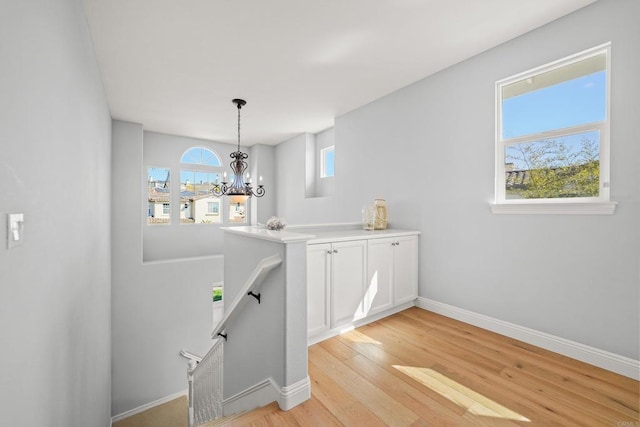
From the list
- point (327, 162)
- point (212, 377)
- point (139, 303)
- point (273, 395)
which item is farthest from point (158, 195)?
point (273, 395)

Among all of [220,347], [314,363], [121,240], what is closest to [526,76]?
[314,363]

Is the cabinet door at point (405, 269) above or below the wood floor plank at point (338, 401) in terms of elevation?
above

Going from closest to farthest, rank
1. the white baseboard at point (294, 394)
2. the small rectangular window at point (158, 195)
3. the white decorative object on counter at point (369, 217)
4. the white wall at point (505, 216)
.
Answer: the white baseboard at point (294, 394)
the white wall at point (505, 216)
the white decorative object on counter at point (369, 217)
the small rectangular window at point (158, 195)

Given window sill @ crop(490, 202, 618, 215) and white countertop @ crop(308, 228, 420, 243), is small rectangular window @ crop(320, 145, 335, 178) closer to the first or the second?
white countertop @ crop(308, 228, 420, 243)

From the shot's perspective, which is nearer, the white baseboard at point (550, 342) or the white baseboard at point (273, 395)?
the white baseboard at point (273, 395)

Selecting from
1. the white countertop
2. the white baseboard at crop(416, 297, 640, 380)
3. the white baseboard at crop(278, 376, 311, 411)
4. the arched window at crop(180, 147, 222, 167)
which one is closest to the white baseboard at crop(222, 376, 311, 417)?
the white baseboard at crop(278, 376, 311, 411)

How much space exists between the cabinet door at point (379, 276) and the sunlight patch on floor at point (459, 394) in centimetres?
73

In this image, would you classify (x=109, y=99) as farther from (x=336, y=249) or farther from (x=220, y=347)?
(x=336, y=249)

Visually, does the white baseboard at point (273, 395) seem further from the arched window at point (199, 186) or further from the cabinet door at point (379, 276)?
the arched window at point (199, 186)

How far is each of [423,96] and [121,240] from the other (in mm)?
5761

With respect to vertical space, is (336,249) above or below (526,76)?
below

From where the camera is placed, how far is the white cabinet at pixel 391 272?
267cm

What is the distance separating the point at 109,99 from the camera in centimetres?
415

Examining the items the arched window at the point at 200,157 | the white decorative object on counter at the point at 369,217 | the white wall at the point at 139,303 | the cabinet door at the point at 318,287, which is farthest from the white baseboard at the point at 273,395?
the arched window at the point at 200,157
